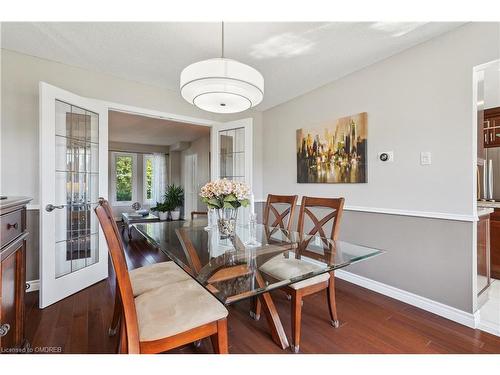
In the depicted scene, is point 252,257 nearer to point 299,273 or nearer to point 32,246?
point 299,273

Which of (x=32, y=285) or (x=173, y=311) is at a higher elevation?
(x=173, y=311)

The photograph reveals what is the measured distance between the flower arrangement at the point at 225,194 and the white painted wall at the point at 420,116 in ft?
4.84

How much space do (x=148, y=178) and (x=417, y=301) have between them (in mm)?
7630

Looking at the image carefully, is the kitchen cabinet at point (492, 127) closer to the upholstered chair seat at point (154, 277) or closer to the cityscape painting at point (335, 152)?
the cityscape painting at point (335, 152)

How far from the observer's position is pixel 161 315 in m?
1.12

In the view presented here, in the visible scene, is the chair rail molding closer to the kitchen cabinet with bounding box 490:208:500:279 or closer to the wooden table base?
the kitchen cabinet with bounding box 490:208:500:279

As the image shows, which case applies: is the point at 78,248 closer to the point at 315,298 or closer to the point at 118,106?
the point at 118,106

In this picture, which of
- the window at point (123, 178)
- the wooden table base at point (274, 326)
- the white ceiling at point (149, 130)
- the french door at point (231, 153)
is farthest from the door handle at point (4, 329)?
the window at point (123, 178)

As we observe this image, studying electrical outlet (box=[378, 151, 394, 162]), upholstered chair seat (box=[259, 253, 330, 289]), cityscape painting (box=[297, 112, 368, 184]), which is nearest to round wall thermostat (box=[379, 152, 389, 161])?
electrical outlet (box=[378, 151, 394, 162])

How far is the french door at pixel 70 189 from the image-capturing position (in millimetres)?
2170

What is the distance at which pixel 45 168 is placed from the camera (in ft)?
7.11

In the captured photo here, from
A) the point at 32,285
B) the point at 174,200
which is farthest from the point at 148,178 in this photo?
the point at 32,285
